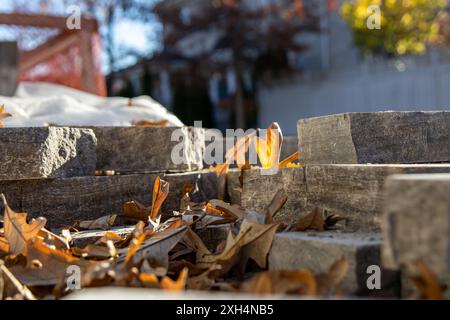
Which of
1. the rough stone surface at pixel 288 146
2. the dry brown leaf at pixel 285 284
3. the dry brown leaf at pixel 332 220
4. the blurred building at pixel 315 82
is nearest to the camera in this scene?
the dry brown leaf at pixel 285 284

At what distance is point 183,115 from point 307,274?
22484mm

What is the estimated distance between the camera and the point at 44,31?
7121mm

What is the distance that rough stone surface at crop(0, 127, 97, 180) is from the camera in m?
2.42

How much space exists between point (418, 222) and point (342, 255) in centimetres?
41

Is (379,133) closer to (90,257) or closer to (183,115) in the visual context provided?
(90,257)

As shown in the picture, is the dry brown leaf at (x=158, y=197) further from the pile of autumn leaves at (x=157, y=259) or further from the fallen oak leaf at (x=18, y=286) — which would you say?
the fallen oak leaf at (x=18, y=286)

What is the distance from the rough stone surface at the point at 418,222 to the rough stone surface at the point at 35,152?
5.36 ft

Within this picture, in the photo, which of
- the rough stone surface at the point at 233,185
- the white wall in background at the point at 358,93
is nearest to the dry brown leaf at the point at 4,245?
the rough stone surface at the point at 233,185

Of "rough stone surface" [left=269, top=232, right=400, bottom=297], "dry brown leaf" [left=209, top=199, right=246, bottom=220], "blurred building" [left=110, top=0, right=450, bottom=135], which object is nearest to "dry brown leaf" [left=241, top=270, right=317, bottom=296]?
"rough stone surface" [left=269, top=232, right=400, bottom=297]

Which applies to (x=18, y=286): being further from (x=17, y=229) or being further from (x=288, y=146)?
(x=288, y=146)

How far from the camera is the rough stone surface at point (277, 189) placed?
2119 mm

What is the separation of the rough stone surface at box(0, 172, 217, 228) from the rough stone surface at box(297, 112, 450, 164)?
80 centimetres

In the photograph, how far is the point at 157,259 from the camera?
1.84 m

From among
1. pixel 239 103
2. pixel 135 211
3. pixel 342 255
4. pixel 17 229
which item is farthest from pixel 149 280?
pixel 239 103
